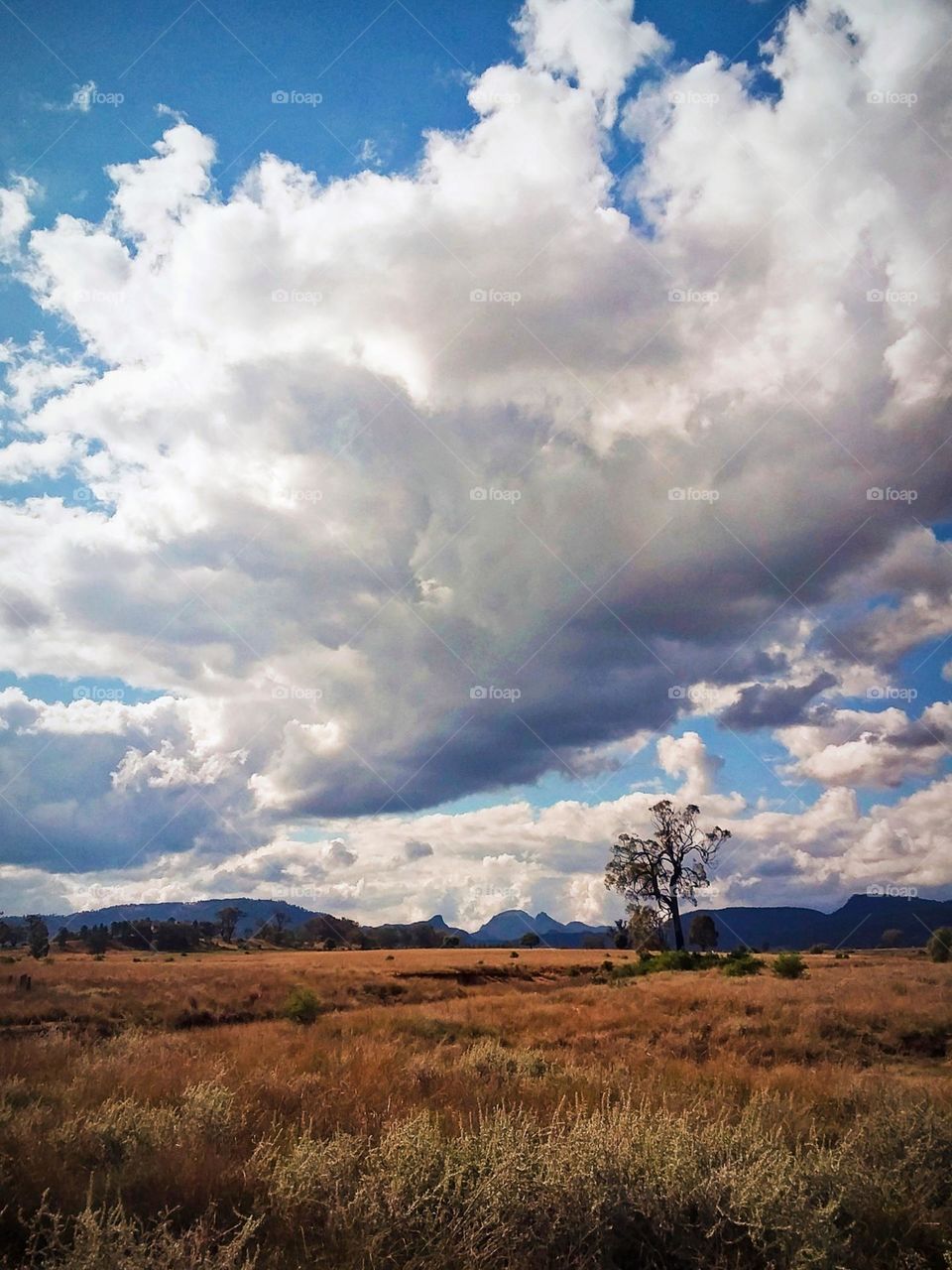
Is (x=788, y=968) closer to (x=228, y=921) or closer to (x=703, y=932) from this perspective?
(x=703, y=932)

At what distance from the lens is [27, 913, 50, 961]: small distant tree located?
76.6 meters

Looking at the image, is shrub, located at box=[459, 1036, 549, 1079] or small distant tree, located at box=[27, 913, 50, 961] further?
small distant tree, located at box=[27, 913, 50, 961]

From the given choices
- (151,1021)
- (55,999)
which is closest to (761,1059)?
(151,1021)

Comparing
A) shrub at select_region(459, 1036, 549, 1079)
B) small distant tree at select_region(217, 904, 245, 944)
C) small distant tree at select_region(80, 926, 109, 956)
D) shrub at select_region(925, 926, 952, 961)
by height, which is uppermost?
shrub at select_region(459, 1036, 549, 1079)

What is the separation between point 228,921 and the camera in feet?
441

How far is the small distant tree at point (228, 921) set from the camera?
130625mm

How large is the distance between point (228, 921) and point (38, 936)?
141 feet

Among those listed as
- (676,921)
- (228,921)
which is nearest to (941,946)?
(676,921)

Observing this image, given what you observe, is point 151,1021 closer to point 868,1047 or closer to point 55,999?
point 55,999

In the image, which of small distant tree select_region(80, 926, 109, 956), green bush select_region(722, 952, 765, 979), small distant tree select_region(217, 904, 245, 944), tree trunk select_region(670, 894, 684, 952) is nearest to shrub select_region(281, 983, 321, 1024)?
green bush select_region(722, 952, 765, 979)

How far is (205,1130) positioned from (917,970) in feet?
123

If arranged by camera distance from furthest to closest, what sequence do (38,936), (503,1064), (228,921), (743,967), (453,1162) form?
(228,921) → (38,936) → (743,967) → (503,1064) → (453,1162)

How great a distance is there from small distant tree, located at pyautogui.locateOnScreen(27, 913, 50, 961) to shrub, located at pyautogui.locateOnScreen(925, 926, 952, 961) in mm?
73701

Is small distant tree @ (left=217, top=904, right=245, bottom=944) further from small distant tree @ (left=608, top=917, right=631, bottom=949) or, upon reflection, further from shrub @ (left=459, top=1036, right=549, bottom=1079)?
shrub @ (left=459, top=1036, right=549, bottom=1079)
